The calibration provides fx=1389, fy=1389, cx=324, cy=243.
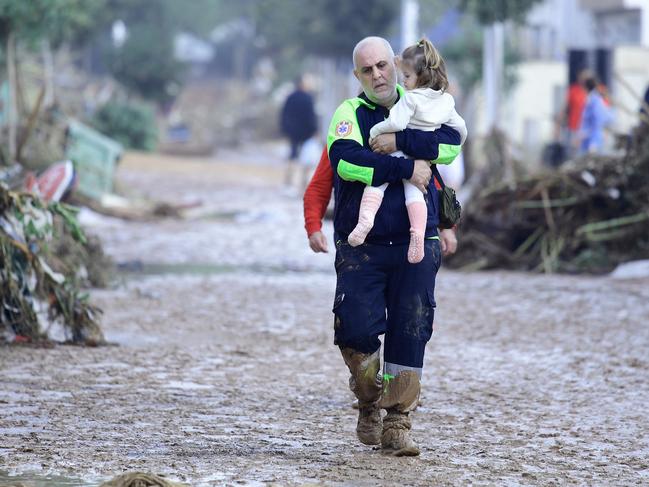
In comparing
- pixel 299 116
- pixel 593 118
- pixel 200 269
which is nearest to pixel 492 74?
pixel 299 116

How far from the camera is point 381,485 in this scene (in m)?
5.18

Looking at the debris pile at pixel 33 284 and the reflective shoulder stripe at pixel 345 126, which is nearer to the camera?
the reflective shoulder stripe at pixel 345 126

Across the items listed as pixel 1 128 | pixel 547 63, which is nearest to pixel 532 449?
pixel 1 128

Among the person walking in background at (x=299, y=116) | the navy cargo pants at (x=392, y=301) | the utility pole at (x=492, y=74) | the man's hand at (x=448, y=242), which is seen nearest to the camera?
the navy cargo pants at (x=392, y=301)

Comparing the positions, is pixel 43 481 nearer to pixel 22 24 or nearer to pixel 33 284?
pixel 33 284

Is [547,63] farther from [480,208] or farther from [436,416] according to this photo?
[436,416]

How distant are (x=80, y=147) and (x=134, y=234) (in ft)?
7.48

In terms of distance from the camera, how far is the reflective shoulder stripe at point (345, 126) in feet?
19.0

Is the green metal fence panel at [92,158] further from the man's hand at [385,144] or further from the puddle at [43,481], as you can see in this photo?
the puddle at [43,481]

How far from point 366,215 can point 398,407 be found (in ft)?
2.69

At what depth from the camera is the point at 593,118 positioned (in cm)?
2069

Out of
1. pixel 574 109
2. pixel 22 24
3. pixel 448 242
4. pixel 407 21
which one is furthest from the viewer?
pixel 407 21

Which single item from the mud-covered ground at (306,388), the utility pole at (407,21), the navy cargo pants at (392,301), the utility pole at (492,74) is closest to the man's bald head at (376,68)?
the navy cargo pants at (392,301)

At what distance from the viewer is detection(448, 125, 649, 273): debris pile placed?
13.9m
